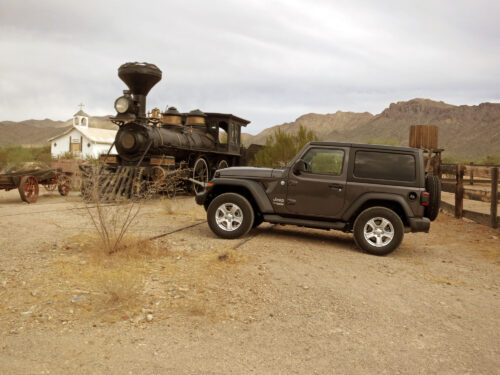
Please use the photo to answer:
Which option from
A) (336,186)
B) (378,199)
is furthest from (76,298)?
(378,199)

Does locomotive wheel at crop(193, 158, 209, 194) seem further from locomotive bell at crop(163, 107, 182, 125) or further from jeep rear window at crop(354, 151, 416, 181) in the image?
jeep rear window at crop(354, 151, 416, 181)

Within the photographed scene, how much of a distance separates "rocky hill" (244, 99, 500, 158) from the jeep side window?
5741 cm

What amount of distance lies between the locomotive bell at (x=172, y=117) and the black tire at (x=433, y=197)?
40.3 feet

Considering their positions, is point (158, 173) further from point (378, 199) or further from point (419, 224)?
point (419, 224)

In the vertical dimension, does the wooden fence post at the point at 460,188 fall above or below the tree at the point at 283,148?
below

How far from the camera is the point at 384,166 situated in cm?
734

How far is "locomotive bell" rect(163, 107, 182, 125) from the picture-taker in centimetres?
1801

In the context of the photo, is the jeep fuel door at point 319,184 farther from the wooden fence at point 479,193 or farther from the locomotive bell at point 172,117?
the locomotive bell at point 172,117

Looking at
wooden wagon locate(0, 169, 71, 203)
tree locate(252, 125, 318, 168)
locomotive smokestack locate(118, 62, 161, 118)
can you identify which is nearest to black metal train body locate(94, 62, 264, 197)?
locomotive smokestack locate(118, 62, 161, 118)

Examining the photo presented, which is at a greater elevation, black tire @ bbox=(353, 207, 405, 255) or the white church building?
the white church building

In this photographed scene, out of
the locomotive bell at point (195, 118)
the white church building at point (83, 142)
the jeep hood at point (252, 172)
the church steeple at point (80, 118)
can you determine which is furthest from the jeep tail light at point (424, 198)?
the church steeple at point (80, 118)

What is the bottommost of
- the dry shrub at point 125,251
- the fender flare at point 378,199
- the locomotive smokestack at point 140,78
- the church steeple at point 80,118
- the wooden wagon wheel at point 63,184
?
the dry shrub at point 125,251

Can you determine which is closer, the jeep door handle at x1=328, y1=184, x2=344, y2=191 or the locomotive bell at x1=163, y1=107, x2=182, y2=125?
the jeep door handle at x1=328, y1=184, x2=344, y2=191

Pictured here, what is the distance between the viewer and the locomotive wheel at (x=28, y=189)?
42.0 feet
